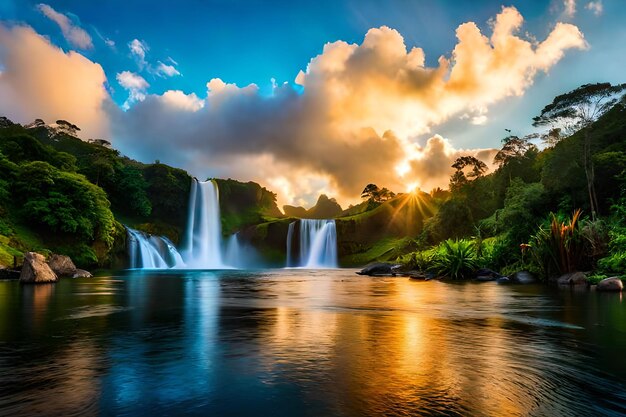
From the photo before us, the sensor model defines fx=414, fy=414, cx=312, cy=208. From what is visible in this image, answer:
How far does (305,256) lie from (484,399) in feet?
223

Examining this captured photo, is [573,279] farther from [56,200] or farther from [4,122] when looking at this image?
[4,122]

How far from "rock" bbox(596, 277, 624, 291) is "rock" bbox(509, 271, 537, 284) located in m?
5.99

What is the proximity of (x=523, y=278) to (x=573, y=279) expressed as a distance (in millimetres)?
3698

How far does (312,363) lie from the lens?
5.42m

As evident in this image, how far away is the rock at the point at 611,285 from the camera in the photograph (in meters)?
16.7

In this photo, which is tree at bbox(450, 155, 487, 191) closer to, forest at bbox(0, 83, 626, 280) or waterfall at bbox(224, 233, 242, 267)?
forest at bbox(0, 83, 626, 280)

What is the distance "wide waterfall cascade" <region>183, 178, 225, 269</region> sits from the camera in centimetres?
6706

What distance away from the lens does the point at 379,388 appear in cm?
432

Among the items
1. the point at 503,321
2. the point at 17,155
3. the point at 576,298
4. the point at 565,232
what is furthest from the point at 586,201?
the point at 17,155

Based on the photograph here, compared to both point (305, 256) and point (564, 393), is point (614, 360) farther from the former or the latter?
point (305, 256)

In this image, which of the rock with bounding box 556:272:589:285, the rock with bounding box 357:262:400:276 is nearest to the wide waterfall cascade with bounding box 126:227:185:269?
the rock with bounding box 357:262:400:276

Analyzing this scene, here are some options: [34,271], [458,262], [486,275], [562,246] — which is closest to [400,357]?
[562,246]

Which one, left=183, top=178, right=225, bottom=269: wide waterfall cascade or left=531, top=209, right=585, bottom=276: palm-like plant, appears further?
left=183, top=178, right=225, bottom=269: wide waterfall cascade

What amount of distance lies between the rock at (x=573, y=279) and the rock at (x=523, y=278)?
2.32 meters
